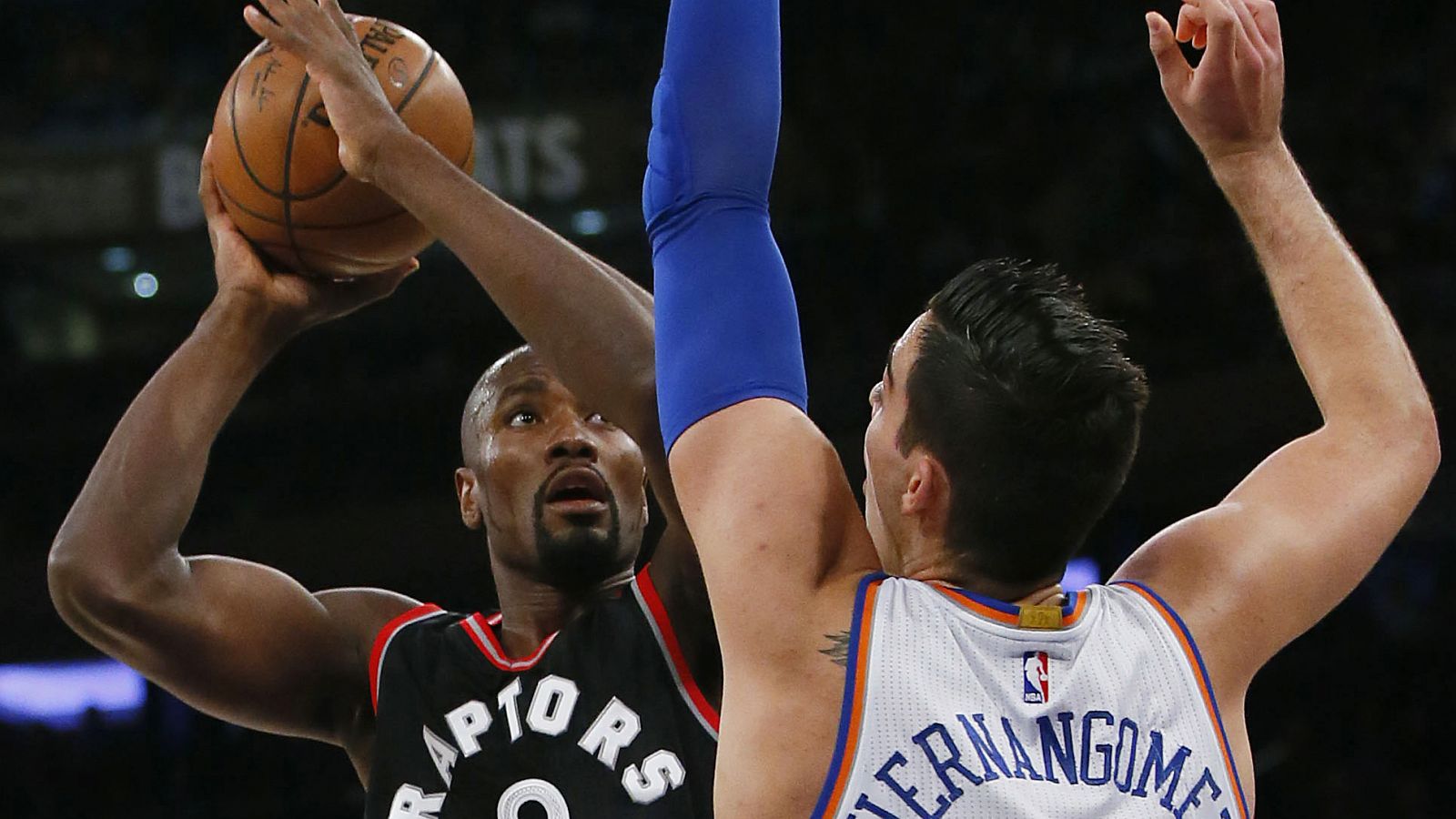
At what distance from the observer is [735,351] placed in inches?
70.7

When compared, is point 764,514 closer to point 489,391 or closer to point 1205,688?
point 1205,688

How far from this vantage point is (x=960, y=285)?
187 centimetres

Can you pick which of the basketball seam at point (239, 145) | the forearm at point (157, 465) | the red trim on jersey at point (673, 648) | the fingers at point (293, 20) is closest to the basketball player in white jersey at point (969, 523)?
the fingers at point (293, 20)

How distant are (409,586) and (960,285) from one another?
9745 millimetres

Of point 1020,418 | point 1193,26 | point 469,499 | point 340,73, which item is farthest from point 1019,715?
point 469,499

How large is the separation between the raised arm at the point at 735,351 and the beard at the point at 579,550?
116 centimetres

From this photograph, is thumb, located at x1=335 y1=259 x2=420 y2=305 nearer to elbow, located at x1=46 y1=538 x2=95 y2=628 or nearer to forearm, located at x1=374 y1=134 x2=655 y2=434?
elbow, located at x1=46 y1=538 x2=95 y2=628

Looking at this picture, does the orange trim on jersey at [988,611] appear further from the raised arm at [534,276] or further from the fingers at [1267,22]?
the fingers at [1267,22]

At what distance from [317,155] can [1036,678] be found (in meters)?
1.62

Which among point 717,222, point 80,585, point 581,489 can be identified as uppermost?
point 717,222

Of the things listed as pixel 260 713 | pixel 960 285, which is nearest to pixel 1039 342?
pixel 960 285

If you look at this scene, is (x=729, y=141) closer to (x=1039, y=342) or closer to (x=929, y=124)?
(x=1039, y=342)

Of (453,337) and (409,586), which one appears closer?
(409,586)

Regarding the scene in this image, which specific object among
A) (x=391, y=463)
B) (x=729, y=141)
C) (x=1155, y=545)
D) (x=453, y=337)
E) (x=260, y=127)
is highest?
(x=453, y=337)
